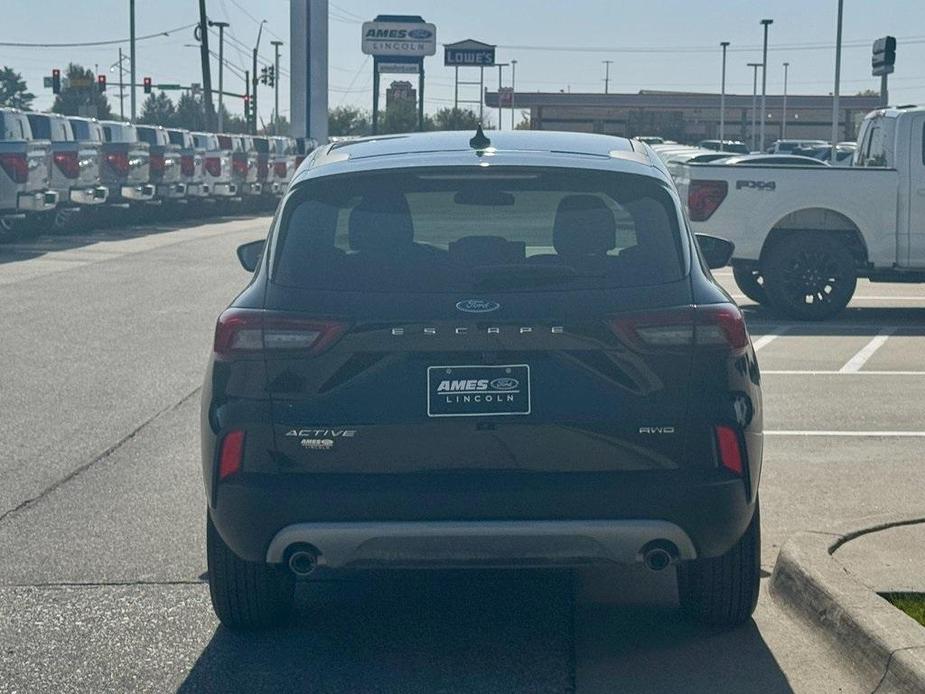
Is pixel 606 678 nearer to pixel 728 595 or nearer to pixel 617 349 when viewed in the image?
pixel 728 595

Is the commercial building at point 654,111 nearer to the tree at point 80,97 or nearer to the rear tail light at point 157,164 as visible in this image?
the tree at point 80,97

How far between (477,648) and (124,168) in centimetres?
2832

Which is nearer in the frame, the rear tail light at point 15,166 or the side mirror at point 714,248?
the side mirror at point 714,248

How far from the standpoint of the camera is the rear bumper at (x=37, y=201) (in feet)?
84.8

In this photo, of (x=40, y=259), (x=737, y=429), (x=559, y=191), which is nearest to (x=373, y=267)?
(x=559, y=191)

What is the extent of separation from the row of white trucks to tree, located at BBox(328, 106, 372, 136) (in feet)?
202

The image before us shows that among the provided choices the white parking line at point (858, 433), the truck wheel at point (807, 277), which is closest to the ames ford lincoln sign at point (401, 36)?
the truck wheel at point (807, 277)

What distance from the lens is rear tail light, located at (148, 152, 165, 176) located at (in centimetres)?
3509

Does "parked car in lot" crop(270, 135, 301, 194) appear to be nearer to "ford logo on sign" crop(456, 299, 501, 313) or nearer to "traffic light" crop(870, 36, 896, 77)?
"traffic light" crop(870, 36, 896, 77)

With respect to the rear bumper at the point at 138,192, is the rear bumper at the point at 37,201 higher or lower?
higher

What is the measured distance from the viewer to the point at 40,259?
2470 centimetres

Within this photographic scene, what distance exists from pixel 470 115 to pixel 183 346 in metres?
89.2

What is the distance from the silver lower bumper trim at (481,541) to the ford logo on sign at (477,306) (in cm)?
66

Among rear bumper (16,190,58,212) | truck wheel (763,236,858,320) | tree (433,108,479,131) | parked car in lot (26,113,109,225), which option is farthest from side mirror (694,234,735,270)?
tree (433,108,479,131)
